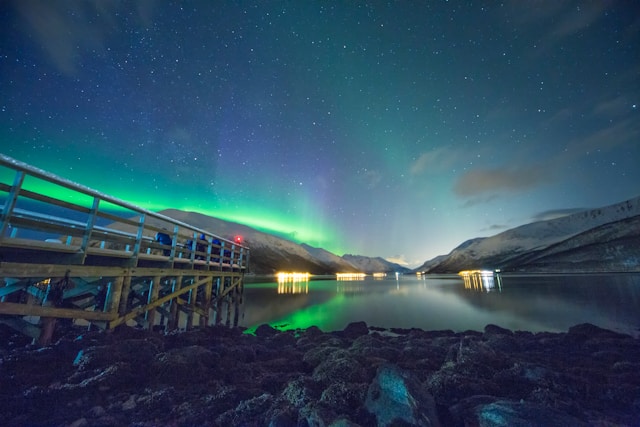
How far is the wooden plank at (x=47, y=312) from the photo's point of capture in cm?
464

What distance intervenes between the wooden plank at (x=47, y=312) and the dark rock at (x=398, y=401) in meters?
6.38

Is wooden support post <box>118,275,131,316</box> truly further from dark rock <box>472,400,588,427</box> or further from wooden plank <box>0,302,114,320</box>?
dark rock <box>472,400,588,427</box>

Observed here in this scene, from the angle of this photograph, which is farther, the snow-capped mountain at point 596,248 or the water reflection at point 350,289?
the snow-capped mountain at point 596,248

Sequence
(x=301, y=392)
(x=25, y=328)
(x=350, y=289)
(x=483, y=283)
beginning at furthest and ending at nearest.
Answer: (x=483, y=283), (x=350, y=289), (x=25, y=328), (x=301, y=392)

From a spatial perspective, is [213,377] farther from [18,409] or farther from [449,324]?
[449,324]

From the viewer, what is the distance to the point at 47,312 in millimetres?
5477

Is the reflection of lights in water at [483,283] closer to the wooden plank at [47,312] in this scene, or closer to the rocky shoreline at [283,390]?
the rocky shoreline at [283,390]

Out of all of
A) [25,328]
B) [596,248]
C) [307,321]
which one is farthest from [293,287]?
[596,248]

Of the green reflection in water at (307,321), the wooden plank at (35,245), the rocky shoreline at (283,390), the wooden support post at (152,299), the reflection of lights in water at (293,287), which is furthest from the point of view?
the reflection of lights in water at (293,287)

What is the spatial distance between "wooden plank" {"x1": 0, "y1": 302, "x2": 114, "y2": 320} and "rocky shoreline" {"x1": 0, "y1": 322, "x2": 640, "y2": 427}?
17.6 inches

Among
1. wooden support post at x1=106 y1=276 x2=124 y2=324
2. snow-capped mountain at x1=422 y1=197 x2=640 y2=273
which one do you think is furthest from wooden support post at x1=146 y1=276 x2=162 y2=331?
snow-capped mountain at x1=422 y1=197 x2=640 y2=273

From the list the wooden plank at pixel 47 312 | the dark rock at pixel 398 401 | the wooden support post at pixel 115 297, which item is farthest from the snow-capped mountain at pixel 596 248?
the wooden plank at pixel 47 312

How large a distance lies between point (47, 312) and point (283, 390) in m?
5.25

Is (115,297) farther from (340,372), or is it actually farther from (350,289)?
(350,289)
